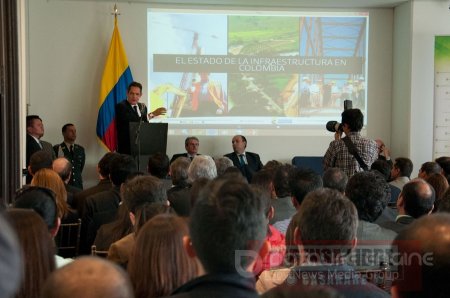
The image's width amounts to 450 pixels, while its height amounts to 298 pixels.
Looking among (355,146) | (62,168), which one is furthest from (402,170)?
(62,168)

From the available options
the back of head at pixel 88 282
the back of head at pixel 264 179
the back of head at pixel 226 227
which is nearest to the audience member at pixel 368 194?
the back of head at pixel 264 179

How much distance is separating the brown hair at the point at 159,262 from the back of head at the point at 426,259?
0.71m

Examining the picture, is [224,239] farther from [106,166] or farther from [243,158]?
[243,158]

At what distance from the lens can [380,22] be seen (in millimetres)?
9156

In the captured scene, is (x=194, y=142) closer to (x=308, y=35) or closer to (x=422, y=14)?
(x=308, y=35)

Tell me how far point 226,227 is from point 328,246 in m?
0.64

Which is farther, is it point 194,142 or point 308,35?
point 308,35

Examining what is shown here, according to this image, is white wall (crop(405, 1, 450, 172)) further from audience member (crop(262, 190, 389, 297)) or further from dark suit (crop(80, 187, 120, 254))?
audience member (crop(262, 190, 389, 297))

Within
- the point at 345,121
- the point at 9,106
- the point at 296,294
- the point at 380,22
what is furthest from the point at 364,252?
the point at 380,22

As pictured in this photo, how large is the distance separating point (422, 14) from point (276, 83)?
2317 mm

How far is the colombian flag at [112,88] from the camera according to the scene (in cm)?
841

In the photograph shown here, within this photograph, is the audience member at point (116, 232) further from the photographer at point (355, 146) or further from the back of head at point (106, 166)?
the photographer at point (355, 146)

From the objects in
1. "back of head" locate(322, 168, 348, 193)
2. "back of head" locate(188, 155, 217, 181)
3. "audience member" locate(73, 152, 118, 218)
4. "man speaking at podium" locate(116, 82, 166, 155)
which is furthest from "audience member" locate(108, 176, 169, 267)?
"man speaking at podium" locate(116, 82, 166, 155)

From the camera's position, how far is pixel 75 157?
8195 mm
